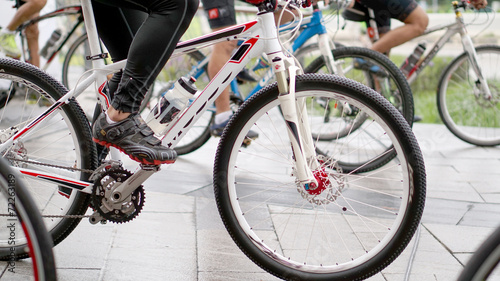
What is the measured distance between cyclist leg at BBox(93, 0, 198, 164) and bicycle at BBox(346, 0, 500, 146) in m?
3.13

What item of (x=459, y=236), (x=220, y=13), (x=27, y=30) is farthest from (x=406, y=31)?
(x=27, y=30)

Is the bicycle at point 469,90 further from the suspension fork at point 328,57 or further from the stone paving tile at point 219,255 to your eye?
the stone paving tile at point 219,255

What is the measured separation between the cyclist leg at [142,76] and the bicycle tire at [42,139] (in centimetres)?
21

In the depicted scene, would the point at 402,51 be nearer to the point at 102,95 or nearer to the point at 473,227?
the point at 473,227

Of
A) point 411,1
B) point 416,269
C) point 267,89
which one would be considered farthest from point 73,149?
point 411,1

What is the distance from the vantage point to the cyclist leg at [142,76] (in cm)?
235

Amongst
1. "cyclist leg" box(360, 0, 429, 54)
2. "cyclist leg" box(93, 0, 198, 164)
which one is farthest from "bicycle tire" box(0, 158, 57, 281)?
"cyclist leg" box(360, 0, 429, 54)

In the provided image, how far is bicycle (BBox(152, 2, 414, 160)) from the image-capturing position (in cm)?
407

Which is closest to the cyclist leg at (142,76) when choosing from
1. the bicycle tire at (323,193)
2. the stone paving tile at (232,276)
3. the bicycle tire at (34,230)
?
the bicycle tire at (323,193)

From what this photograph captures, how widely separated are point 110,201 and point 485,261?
5.02ft

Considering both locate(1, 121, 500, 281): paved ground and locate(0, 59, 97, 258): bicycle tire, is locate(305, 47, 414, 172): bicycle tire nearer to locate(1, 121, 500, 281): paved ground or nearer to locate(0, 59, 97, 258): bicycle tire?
locate(1, 121, 500, 281): paved ground

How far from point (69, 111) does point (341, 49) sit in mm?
2083

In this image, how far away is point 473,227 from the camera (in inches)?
136

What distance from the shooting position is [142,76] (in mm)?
2383
